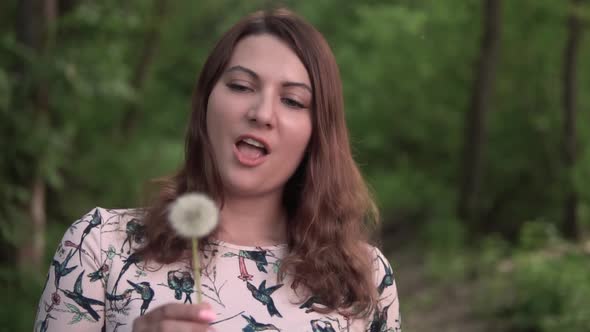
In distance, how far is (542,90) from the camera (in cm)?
984

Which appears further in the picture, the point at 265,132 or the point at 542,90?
the point at 542,90

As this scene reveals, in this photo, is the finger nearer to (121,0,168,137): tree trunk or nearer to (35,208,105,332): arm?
(35,208,105,332): arm

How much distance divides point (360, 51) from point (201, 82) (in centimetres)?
1102

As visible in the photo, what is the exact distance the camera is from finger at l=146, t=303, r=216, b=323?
134 centimetres

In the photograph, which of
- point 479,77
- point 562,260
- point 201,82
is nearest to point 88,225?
point 201,82

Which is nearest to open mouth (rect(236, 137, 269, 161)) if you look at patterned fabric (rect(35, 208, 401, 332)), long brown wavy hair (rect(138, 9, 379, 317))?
long brown wavy hair (rect(138, 9, 379, 317))

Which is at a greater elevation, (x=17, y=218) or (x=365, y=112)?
(x=365, y=112)

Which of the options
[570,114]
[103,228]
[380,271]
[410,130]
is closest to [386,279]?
[380,271]

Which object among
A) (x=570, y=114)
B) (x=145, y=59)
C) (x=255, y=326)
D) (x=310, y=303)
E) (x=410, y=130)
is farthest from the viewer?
(x=410, y=130)

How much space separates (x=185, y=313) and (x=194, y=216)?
0.19 m

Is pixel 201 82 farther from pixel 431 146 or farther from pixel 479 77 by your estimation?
pixel 431 146

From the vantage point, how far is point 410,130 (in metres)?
11.9

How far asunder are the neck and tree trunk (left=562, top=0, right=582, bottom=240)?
7.46 metres

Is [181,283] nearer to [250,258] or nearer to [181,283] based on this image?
[181,283]
